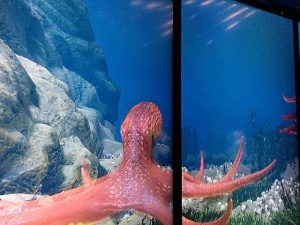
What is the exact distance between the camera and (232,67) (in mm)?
3340

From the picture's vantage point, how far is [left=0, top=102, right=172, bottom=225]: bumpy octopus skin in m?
2.11

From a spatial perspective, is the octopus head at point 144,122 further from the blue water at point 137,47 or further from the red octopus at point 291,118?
the red octopus at point 291,118

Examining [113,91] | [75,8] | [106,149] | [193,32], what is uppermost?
[75,8]

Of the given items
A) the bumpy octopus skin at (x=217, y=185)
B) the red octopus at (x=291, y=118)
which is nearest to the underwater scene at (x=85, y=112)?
the bumpy octopus skin at (x=217, y=185)

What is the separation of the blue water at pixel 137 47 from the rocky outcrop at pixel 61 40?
0.24ft

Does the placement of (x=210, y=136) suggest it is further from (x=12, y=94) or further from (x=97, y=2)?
(x=12, y=94)

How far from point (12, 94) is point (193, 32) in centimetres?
148

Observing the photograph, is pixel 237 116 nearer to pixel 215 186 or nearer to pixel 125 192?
pixel 215 186

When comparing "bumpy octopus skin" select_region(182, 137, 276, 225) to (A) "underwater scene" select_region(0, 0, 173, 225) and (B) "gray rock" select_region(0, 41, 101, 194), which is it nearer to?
(A) "underwater scene" select_region(0, 0, 173, 225)

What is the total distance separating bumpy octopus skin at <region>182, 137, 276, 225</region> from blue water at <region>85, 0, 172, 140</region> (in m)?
0.41

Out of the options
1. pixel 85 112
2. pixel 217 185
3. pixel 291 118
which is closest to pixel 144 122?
pixel 85 112

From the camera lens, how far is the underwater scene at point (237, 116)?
116 inches

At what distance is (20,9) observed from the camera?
2197 millimetres

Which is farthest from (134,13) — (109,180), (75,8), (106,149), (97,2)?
(109,180)
